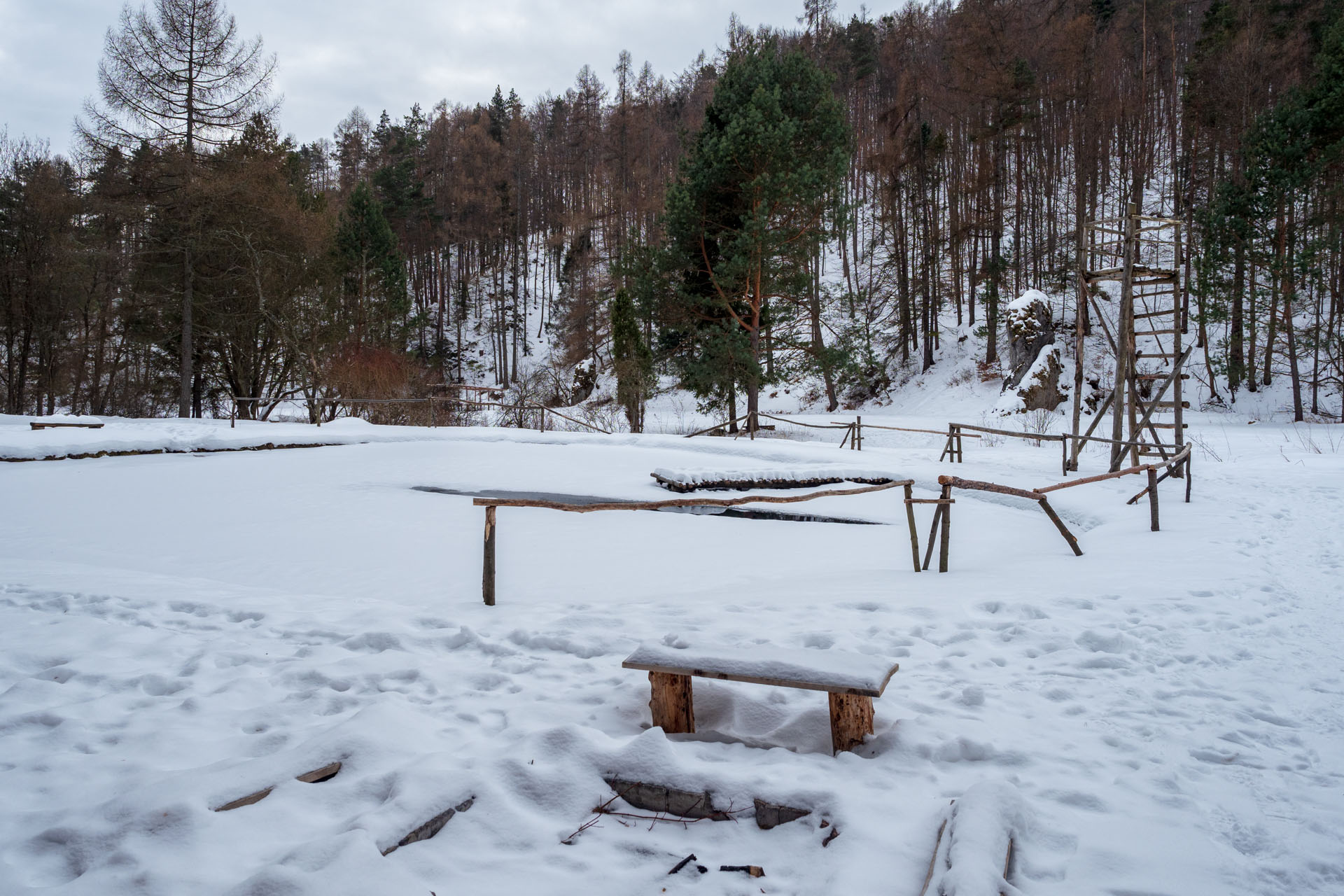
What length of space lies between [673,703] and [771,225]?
1720 cm

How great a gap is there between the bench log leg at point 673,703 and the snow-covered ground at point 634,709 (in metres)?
0.12

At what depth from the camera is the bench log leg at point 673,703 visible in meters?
3.25

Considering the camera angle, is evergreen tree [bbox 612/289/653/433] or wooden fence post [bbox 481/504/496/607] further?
evergreen tree [bbox 612/289/653/433]

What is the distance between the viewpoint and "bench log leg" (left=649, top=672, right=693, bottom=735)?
3.25 m

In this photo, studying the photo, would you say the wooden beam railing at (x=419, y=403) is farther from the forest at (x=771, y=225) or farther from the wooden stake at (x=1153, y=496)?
the wooden stake at (x=1153, y=496)

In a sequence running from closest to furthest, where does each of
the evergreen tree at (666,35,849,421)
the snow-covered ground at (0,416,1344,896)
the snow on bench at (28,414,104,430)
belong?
the snow-covered ground at (0,416,1344,896) → the snow on bench at (28,414,104,430) → the evergreen tree at (666,35,849,421)

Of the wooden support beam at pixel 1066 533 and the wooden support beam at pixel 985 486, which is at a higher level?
the wooden support beam at pixel 985 486

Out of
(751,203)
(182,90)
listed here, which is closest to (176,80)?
(182,90)

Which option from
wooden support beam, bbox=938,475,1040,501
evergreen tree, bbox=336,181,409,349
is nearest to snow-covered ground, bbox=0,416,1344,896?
wooden support beam, bbox=938,475,1040,501

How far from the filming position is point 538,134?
4959cm

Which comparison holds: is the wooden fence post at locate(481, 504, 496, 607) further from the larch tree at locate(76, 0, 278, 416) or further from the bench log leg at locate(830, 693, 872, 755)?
the larch tree at locate(76, 0, 278, 416)

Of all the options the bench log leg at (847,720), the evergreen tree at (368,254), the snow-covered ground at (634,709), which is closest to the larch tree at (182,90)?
the evergreen tree at (368,254)

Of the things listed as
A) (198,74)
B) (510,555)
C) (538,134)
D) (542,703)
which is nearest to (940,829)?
(542,703)

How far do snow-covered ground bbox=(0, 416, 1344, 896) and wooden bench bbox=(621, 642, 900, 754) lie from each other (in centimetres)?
13
